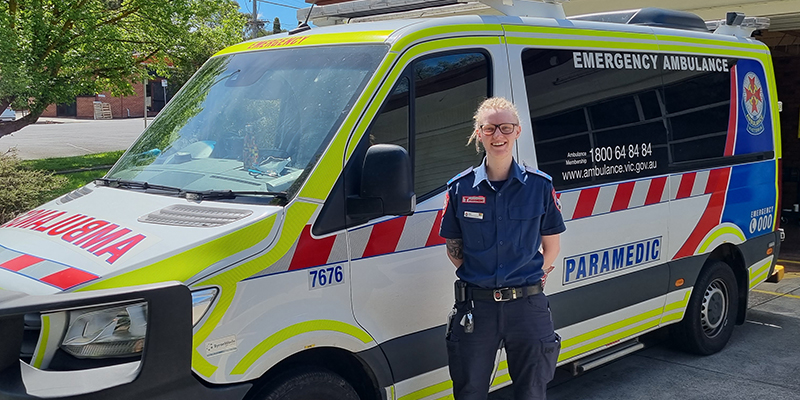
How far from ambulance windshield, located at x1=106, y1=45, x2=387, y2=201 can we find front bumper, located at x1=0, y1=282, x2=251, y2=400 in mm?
666

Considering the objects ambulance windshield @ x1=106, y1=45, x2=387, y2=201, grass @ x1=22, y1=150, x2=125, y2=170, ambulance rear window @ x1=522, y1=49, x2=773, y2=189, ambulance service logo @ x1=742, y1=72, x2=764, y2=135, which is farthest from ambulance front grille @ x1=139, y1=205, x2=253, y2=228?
grass @ x1=22, y1=150, x2=125, y2=170

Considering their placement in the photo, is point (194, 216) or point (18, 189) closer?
point (194, 216)

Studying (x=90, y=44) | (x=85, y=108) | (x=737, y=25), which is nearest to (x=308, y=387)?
(x=737, y=25)

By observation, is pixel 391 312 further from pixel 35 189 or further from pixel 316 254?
pixel 35 189

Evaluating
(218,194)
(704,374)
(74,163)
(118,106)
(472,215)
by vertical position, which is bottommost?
(704,374)

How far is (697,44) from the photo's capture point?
538cm

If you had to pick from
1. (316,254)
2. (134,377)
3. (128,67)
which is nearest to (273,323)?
Result: (316,254)

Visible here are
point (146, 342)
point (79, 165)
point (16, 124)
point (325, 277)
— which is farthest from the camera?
point (79, 165)

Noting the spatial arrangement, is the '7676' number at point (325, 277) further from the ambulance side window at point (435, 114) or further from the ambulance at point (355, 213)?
the ambulance side window at point (435, 114)

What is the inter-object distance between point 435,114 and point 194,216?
4.22ft

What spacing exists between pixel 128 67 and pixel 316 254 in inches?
435

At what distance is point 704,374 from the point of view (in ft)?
17.8

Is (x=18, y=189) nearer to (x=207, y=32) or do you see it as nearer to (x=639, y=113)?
(x=207, y=32)

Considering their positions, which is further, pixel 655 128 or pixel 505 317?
pixel 655 128
